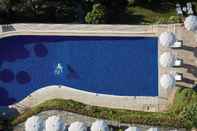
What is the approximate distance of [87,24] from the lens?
41812 mm

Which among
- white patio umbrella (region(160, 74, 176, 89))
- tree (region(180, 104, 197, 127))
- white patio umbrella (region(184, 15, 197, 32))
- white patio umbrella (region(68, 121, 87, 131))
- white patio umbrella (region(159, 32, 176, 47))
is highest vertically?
white patio umbrella (region(184, 15, 197, 32))

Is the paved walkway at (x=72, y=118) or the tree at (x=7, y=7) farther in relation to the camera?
the tree at (x=7, y=7)

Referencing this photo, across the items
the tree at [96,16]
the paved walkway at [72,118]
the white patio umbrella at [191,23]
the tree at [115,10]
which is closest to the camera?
the paved walkway at [72,118]

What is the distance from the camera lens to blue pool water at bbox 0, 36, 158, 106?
4125cm

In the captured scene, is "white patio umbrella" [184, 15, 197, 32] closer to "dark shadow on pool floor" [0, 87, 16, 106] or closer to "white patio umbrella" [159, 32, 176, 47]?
"white patio umbrella" [159, 32, 176, 47]

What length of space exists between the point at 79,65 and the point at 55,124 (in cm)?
467

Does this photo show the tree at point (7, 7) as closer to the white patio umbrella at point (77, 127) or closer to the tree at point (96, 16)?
the tree at point (96, 16)

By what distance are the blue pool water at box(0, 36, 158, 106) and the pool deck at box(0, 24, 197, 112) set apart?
319mm

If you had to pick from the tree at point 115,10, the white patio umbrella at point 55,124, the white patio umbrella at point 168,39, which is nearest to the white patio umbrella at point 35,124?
the white patio umbrella at point 55,124

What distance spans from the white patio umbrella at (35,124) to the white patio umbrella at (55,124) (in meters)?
0.31

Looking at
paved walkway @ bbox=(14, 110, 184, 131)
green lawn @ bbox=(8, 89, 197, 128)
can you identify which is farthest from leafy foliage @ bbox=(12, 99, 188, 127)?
paved walkway @ bbox=(14, 110, 184, 131)

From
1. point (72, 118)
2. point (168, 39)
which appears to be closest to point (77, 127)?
point (72, 118)

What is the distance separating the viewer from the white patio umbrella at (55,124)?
38.2 meters

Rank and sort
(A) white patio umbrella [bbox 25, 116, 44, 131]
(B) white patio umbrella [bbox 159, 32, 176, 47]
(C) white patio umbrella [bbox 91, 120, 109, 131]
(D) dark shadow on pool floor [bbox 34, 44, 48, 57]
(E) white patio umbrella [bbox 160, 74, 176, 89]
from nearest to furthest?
(C) white patio umbrella [bbox 91, 120, 109, 131] < (A) white patio umbrella [bbox 25, 116, 44, 131] < (E) white patio umbrella [bbox 160, 74, 176, 89] < (B) white patio umbrella [bbox 159, 32, 176, 47] < (D) dark shadow on pool floor [bbox 34, 44, 48, 57]
